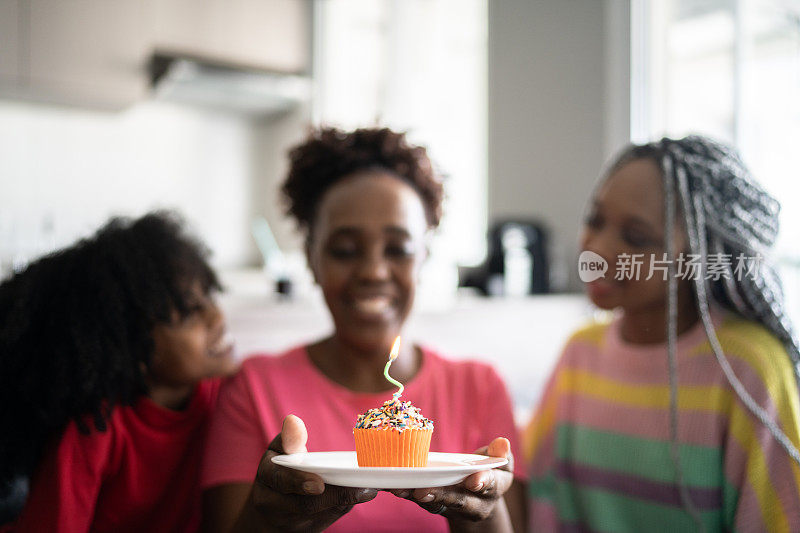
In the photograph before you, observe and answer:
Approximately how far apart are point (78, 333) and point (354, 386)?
1.15 feet

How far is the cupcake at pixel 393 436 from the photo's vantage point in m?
0.56

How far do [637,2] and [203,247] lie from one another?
3.97 feet

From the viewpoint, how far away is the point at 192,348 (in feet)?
2.94

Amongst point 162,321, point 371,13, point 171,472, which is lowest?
point 171,472

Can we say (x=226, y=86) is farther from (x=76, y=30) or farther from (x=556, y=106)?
(x=76, y=30)

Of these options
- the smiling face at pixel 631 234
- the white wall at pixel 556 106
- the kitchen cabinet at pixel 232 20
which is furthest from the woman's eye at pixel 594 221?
the white wall at pixel 556 106

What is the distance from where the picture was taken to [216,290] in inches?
38.7

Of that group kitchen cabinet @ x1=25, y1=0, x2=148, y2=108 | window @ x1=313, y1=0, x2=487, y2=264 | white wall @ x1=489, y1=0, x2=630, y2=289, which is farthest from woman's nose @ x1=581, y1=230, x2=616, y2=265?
white wall @ x1=489, y1=0, x2=630, y2=289

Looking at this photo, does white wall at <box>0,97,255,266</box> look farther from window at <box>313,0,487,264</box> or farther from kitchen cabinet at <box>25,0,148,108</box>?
kitchen cabinet at <box>25,0,148,108</box>

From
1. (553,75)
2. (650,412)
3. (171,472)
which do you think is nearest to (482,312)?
(553,75)

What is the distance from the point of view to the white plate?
503mm

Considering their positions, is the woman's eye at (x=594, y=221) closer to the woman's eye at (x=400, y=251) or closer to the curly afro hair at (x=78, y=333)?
the woman's eye at (x=400, y=251)

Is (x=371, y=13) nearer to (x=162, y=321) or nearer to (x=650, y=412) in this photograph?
(x=162, y=321)

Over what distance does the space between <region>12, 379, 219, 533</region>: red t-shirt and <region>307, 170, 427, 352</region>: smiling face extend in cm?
27
